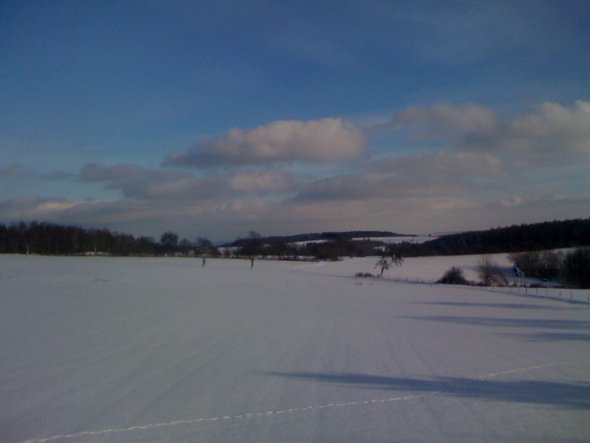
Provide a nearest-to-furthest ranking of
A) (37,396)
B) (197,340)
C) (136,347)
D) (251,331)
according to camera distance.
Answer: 1. (37,396)
2. (136,347)
3. (197,340)
4. (251,331)

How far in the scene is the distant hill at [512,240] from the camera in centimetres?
7431

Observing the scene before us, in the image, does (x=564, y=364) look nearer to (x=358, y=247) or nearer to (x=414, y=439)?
(x=414, y=439)

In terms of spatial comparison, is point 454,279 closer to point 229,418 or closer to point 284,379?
point 284,379

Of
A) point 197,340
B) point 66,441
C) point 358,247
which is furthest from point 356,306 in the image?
point 358,247

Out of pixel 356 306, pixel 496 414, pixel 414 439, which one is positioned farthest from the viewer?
pixel 356 306

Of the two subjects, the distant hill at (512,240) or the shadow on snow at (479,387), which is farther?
the distant hill at (512,240)

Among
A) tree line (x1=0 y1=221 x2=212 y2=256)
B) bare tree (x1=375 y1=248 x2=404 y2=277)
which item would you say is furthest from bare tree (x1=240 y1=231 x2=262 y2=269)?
bare tree (x1=375 y1=248 x2=404 y2=277)

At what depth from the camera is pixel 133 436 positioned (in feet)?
18.7

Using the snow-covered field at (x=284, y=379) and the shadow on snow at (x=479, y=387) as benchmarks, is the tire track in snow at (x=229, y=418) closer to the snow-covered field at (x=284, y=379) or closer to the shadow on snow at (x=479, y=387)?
the snow-covered field at (x=284, y=379)

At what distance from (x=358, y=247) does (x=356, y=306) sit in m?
88.5

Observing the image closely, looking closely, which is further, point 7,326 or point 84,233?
point 84,233

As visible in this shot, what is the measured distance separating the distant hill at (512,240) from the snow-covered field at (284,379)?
57.8m

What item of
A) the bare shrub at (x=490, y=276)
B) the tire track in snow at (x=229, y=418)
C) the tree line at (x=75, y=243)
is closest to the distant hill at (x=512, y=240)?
the bare shrub at (x=490, y=276)

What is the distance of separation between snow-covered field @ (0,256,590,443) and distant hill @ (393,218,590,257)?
190 ft
